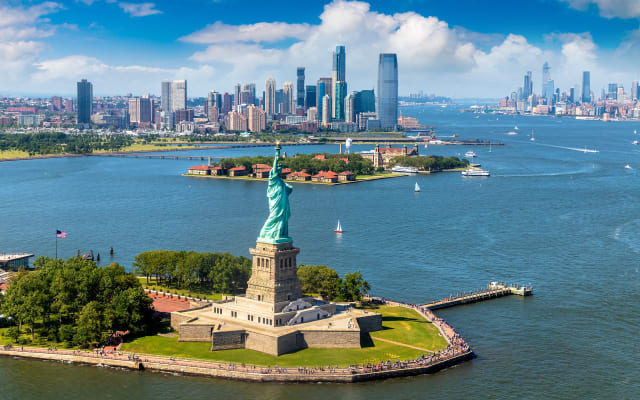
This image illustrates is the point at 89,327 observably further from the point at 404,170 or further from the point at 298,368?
the point at 404,170

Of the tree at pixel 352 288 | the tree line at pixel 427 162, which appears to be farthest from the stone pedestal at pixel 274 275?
the tree line at pixel 427 162

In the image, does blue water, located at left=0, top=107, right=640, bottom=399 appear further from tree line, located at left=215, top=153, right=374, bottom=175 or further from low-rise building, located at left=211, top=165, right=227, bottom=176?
tree line, located at left=215, top=153, right=374, bottom=175

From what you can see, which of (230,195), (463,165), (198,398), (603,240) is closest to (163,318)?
(198,398)

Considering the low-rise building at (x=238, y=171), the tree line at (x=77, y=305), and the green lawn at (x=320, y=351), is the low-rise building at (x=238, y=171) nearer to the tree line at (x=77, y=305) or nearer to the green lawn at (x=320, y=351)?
the tree line at (x=77, y=305)

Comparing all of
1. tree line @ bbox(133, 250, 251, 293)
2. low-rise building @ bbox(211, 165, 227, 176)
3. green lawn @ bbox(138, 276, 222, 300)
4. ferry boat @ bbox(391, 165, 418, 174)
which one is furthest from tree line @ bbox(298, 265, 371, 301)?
ferry boat @ bbox(391, 165, 418, 174)

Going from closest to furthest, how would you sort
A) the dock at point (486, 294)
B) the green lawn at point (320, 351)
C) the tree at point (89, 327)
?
the green lawn at point (320, 351), the tree at point (89, 327), the dock at point (486, 294)

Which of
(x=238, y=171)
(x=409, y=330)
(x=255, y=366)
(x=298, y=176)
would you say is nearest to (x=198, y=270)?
(x=255, y=366)
